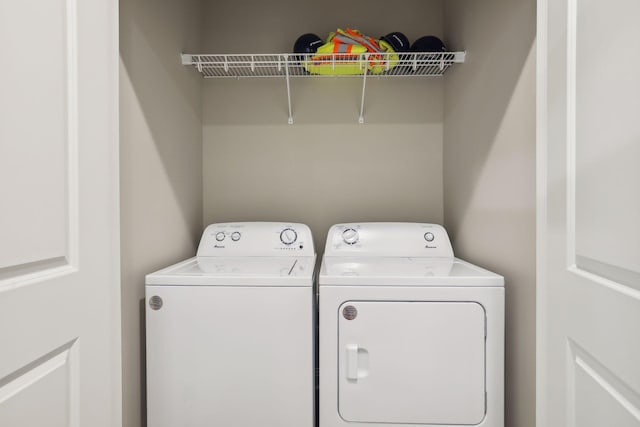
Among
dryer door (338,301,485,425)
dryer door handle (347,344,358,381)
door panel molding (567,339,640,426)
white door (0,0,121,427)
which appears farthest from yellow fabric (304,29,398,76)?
door panel molding (567,339,640,426)

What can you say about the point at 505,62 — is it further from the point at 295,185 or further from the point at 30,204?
the point at 30,204

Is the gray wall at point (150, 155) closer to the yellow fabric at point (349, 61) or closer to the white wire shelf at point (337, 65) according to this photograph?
the white wire shelf at point (337, 65)

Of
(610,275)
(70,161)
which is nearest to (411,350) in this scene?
(610,275)

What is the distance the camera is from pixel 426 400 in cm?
129

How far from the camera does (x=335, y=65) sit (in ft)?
5.97

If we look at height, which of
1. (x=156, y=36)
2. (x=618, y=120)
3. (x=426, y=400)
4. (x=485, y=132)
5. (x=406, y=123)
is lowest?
(x=426, y=400)

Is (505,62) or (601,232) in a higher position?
(505,62)

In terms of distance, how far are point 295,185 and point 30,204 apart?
57.3 inches

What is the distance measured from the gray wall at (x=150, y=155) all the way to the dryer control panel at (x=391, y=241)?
0.74 m

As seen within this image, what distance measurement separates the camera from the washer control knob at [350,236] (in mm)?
1828

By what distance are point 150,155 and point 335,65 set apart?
0.95m

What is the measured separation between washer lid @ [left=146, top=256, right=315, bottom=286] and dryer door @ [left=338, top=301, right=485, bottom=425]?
219 millimetres

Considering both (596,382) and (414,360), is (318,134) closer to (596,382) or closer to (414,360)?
(414,360)

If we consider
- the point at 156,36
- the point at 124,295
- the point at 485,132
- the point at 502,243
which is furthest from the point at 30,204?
the point at 485,132
